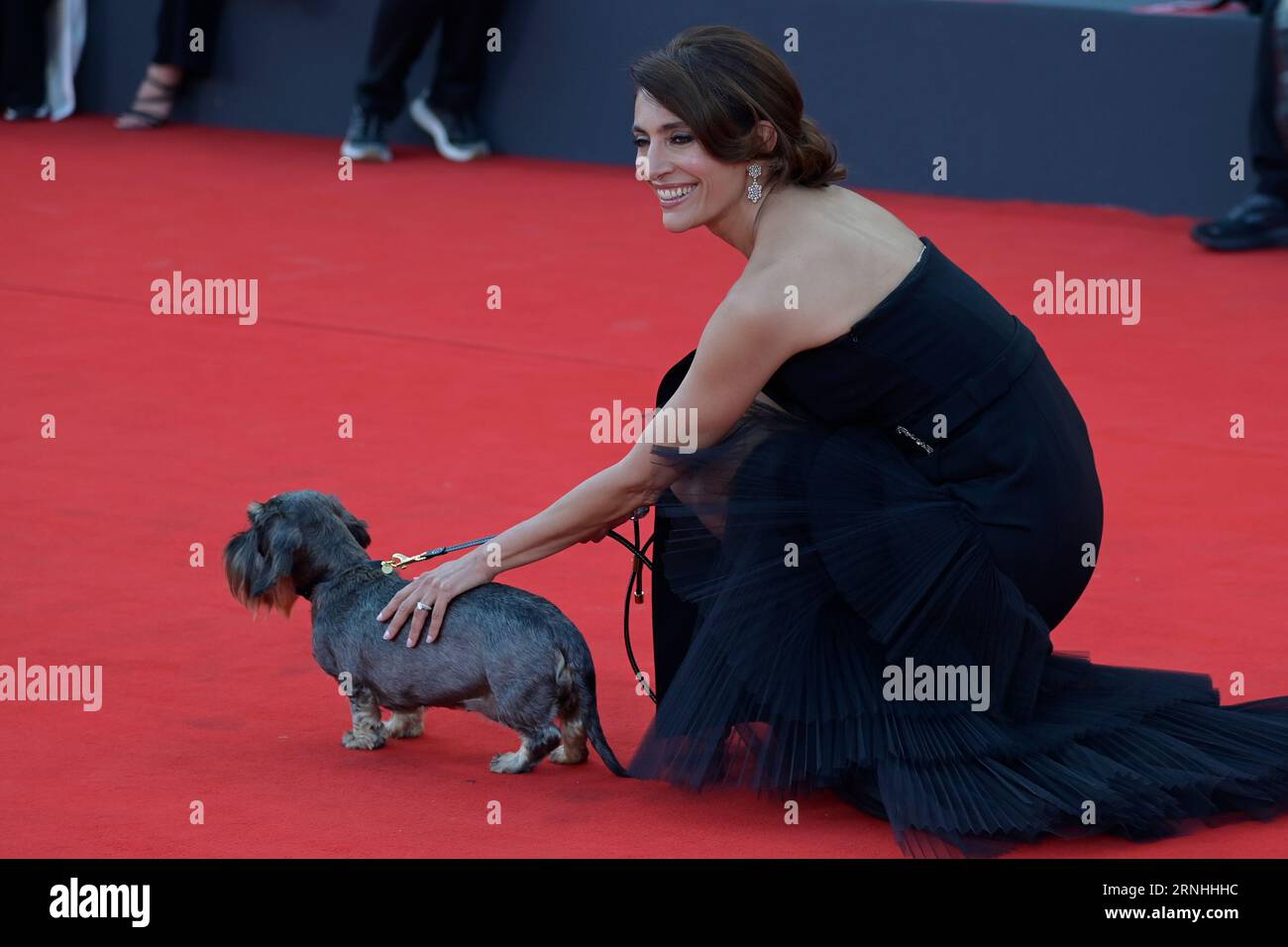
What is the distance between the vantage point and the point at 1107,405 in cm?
584

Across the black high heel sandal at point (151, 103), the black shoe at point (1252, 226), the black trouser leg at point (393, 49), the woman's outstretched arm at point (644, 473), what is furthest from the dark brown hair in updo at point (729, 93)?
the black high heel sandal at point (151, 103)

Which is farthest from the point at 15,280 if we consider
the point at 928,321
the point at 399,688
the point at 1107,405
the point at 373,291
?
the point at 928,321

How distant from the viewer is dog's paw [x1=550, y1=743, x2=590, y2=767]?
336 cm

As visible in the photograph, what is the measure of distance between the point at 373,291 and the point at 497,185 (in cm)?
233

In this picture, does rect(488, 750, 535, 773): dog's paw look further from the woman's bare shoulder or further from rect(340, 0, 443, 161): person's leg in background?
rect(340, 0, 443, 161): person's leg in background

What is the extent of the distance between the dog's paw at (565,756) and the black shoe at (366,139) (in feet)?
23.2

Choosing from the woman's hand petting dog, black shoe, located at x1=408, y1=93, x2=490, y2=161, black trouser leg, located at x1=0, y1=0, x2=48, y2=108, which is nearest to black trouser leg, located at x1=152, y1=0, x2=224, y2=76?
black trouser leg, located at x1=0, y1=0, x2=48, y2=108

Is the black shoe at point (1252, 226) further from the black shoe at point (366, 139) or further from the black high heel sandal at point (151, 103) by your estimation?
the black high heel sandal at point (151, 103)

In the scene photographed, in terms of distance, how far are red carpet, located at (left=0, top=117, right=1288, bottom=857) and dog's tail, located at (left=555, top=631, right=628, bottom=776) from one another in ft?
0.20

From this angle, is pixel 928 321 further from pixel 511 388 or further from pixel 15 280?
pixel 15 280

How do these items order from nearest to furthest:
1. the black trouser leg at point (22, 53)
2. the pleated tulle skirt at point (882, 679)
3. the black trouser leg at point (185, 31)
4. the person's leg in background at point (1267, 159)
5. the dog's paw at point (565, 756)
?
the pleated tulle skirt at point (882, 679)
the dog's paw at point (565, 756)
the person's leg in background at point (1267, 159)
the black trouser leg at point (185, 31)
the black trouser leg at point (22, 53)

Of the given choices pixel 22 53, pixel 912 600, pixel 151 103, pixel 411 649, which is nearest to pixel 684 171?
pixel 912 600

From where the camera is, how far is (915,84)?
8.98 meters

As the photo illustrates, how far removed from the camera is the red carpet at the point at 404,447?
10.3ft
